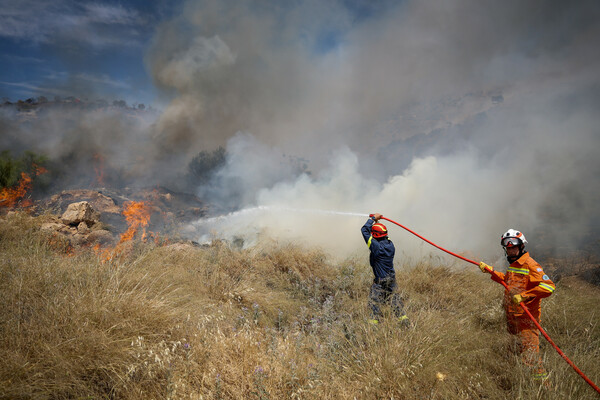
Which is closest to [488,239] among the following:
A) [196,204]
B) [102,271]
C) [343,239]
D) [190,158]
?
[343,239]

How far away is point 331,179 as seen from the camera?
12477 mm

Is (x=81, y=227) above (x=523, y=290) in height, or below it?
above

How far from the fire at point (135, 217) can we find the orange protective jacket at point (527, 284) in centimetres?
839

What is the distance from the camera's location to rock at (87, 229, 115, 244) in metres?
6.57

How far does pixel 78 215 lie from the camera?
702 centimetres

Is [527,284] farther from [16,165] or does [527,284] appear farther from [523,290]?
[16,165]

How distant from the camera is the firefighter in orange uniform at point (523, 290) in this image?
269 centimetres

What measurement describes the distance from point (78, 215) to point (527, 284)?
31.0ft

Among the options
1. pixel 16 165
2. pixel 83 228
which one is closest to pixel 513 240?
pixel 83 228

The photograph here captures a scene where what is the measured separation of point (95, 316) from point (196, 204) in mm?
11682

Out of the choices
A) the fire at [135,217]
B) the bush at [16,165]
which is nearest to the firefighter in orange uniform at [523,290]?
the fire at [135,217]

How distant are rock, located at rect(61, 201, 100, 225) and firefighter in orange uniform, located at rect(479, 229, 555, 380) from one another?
9.04 m

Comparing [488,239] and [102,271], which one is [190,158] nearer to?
[102,271]

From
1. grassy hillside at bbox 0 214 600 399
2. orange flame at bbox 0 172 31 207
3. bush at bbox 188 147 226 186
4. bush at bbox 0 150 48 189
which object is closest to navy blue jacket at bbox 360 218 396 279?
grassy hillside at bbox 0 214 600 399
